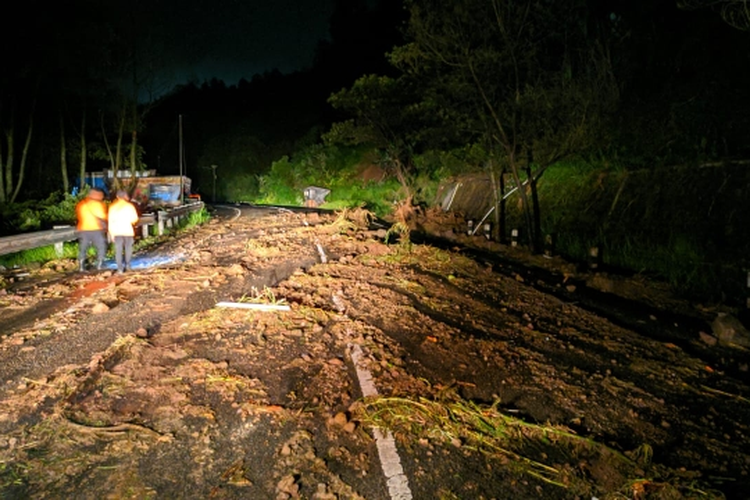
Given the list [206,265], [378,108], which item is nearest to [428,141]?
[378,108]

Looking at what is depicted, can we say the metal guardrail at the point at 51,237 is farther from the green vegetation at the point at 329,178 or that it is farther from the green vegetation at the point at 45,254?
the green vegetation at the point at 329,178

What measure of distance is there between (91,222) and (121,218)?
27.8 inches

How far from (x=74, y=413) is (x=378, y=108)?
21.3m

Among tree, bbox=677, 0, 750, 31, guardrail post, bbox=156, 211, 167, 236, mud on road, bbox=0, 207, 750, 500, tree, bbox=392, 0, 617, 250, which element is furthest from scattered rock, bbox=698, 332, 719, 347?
guardrail post, bbox=156, 211, 167, 236

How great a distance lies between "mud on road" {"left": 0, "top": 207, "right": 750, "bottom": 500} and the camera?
3.60 meters

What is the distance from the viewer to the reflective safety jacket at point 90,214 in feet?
33.7

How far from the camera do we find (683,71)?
16.0 m

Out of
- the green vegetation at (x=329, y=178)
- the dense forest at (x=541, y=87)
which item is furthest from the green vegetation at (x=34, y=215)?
the green vegetation at (x=329, y=178)

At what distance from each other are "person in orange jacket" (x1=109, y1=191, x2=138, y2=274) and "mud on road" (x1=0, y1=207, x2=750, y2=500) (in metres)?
1.97

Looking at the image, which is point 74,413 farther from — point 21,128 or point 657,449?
point 21,128

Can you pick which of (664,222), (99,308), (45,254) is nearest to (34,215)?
(45,254)

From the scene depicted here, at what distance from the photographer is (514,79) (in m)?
15.0

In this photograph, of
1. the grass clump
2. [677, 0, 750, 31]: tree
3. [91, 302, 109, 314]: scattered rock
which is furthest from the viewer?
[677, 0, 750, 31]: tree

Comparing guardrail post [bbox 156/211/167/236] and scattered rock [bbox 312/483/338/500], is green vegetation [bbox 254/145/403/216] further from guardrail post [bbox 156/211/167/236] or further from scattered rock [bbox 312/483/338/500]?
scattered rock [bbox 312/483/338/500]
